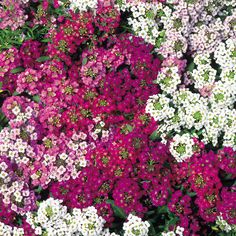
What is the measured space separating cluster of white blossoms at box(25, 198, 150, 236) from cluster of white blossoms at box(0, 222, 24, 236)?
0.15m

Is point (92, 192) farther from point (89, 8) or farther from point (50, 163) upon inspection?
point (89, 8)

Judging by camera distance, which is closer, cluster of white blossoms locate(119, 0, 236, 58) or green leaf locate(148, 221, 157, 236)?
green leaf locate(148, 221, 157, 236)

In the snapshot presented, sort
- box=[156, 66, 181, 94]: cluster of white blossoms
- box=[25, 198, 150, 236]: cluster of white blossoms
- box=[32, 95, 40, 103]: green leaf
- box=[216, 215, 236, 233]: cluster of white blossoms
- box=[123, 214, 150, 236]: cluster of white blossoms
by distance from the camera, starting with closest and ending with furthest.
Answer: box=[123, 214, 150, 236]: cluster of white blossoms < box=[25, 198, 150, 236]: cluster of white blossoms < box=[216, 215, 236, 233]: cluster of white blossoms < box=[156, 66, 181, 94]: cluster of white blossoms < box=[32, 95, 40, 103]: green leaf

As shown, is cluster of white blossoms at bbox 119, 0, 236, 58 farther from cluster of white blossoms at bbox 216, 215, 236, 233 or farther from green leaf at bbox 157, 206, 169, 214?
cluster of white blossoms at bbox 216, 215, 236, 233

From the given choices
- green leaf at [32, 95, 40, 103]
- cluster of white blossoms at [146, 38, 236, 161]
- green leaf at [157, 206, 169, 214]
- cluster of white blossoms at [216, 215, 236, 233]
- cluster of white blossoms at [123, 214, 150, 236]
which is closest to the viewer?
cluster of white blossoms at [123, 214, 150, 236]

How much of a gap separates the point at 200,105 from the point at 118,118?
102 centimetres

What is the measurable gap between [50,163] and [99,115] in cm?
84

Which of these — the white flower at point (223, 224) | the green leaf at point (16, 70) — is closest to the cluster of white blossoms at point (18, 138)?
the green leaf at point (16, 70)

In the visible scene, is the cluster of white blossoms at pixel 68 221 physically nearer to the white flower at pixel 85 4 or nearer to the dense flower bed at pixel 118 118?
the dense flower bed at pixel 118 118

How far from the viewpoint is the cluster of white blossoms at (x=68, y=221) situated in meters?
5.95

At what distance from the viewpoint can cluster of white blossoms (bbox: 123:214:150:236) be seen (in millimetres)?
5848

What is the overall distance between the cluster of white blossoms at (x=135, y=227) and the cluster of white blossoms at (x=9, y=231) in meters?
1.23

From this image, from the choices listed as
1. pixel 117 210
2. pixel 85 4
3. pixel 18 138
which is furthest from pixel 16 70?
pixel 117 210

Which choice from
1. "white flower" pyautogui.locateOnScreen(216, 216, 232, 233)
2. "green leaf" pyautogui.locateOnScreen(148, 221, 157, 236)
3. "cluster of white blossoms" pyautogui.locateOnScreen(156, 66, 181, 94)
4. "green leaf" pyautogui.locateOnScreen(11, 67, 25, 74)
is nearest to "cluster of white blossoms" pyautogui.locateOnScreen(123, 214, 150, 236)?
"green leaf" pyautogui.locateOnScreen(148, 221, 157, 236)
